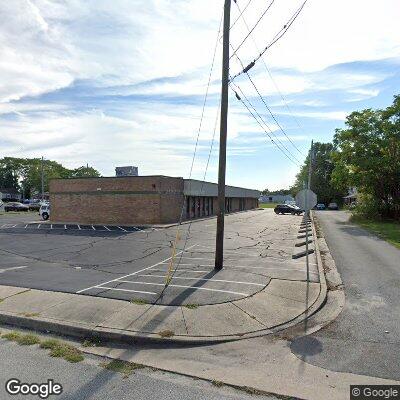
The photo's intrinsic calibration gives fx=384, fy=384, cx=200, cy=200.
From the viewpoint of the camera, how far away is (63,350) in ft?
20.1

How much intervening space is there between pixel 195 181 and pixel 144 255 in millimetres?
20192

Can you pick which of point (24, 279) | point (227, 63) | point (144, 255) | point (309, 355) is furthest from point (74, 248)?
point (309, 355)

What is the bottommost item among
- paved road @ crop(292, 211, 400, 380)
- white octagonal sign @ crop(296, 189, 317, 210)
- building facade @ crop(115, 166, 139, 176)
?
paved road @ crop(292, 211, 400, 380)

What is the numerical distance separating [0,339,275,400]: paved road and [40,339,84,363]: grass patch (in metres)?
0.11

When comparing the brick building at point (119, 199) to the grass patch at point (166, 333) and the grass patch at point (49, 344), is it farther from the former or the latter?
the grass patch at point (49, 344)

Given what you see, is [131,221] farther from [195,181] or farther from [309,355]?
[309,355]

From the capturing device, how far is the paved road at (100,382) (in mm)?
4832

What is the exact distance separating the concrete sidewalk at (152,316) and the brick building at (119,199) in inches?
792

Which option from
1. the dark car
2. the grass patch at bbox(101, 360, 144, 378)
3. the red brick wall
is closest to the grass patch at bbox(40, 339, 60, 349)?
the grass patch at bbox(101, 360, 144, 378)

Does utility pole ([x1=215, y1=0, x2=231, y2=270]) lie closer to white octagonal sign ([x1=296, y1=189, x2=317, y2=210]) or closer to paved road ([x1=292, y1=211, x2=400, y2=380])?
white octagonal sign ([x1=296, y1=189, x2=317, y2=210])

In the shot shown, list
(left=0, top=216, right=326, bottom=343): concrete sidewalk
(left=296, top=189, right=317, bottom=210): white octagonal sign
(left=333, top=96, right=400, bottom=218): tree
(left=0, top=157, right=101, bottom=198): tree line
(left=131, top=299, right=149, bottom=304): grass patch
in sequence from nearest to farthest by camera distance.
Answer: (left=0, top=216, right=326, bottom=343): concrete sidewalk → (left=131, top=299, right=149, bottom=304): grass patch → (left=296, top=189, right=317, bottom=210): white octagonal sign → (left=333, top=96, right=400, bottom=218): tree → (left=0, top=157, right=101, bottom=198): tree line

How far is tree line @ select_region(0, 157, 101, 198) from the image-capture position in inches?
4043

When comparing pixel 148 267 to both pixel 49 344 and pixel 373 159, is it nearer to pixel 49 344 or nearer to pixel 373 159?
pixel 49 344

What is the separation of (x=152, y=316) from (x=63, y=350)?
1.92 metres
